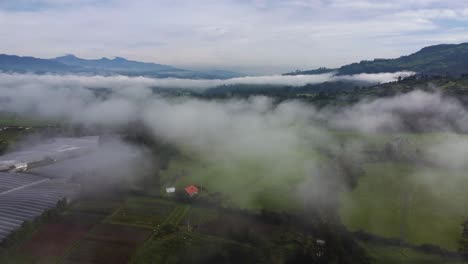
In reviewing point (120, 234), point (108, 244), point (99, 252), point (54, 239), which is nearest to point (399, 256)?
point (120, 234)

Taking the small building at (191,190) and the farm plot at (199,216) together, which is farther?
the small building at (191,190)

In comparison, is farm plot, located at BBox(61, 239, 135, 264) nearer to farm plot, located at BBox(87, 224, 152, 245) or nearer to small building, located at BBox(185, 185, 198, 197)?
farm plot, located at BBox(87, 224, 152, 245)

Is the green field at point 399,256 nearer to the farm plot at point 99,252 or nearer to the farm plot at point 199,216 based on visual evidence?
the farm plot at point 199,216

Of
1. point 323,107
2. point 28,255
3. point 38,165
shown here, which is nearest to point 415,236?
point 28,255

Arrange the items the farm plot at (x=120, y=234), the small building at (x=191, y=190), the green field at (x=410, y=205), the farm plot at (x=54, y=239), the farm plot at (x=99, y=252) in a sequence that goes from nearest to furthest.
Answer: the farm plot at (x=99, y=252)
the farm plot at (x=54, y=239)
the farm plot at (x=120, y=234)
the green field at (x=410, y=205)
the small building at (x=191, y=190)

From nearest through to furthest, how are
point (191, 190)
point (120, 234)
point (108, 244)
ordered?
point (108, 244)
point (120, 234)
point (191, 190)

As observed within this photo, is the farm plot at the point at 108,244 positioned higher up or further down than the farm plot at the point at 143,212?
further down

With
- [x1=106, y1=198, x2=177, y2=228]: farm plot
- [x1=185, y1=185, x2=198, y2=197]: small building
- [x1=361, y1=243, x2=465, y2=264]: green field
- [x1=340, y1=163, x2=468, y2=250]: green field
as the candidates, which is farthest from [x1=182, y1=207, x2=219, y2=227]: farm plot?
[x1=361, y1=243, x2=465, y2=264]: green field

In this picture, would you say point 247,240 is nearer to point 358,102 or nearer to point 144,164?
point 144,164

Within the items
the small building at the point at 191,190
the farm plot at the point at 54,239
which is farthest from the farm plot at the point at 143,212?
the farm plot at the point at 54,239

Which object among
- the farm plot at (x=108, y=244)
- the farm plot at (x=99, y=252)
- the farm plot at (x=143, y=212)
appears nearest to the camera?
the farm plot at (x=99, y=252)

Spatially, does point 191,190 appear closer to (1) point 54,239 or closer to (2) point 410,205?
(1) point 54,239
